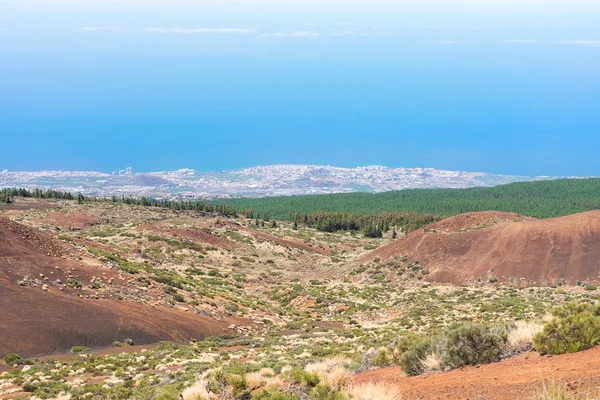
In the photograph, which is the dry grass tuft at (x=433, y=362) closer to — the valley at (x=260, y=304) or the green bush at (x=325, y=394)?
the valley at (x=260, y=304)

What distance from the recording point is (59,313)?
26.5m

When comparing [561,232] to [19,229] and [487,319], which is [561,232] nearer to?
[487,319]

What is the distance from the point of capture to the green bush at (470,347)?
12500 mm

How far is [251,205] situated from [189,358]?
461 feet

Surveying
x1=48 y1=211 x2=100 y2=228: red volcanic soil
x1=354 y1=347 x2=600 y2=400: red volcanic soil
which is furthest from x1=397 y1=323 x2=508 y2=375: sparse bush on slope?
x1=48 y1=211 x2=100 y2=228: red volcanic soil

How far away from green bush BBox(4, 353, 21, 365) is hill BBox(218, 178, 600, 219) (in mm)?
106214

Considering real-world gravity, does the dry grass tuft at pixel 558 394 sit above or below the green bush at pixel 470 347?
above

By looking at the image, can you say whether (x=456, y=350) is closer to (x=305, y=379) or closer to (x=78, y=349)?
(x=305, y=379)

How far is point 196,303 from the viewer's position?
35.3m

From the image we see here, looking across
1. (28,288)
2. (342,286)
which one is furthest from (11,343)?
(342,286)

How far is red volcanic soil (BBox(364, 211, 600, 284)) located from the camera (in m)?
44.9

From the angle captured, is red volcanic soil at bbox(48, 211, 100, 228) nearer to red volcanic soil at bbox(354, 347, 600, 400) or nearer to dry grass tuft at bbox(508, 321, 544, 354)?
dry grass tuft at bbox(508, 321, 544, 354)

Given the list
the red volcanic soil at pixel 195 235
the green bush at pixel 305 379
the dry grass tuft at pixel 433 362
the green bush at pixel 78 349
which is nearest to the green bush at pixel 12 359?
the green bush at pixel 78 349

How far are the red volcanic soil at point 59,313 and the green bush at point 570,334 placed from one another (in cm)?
1979
